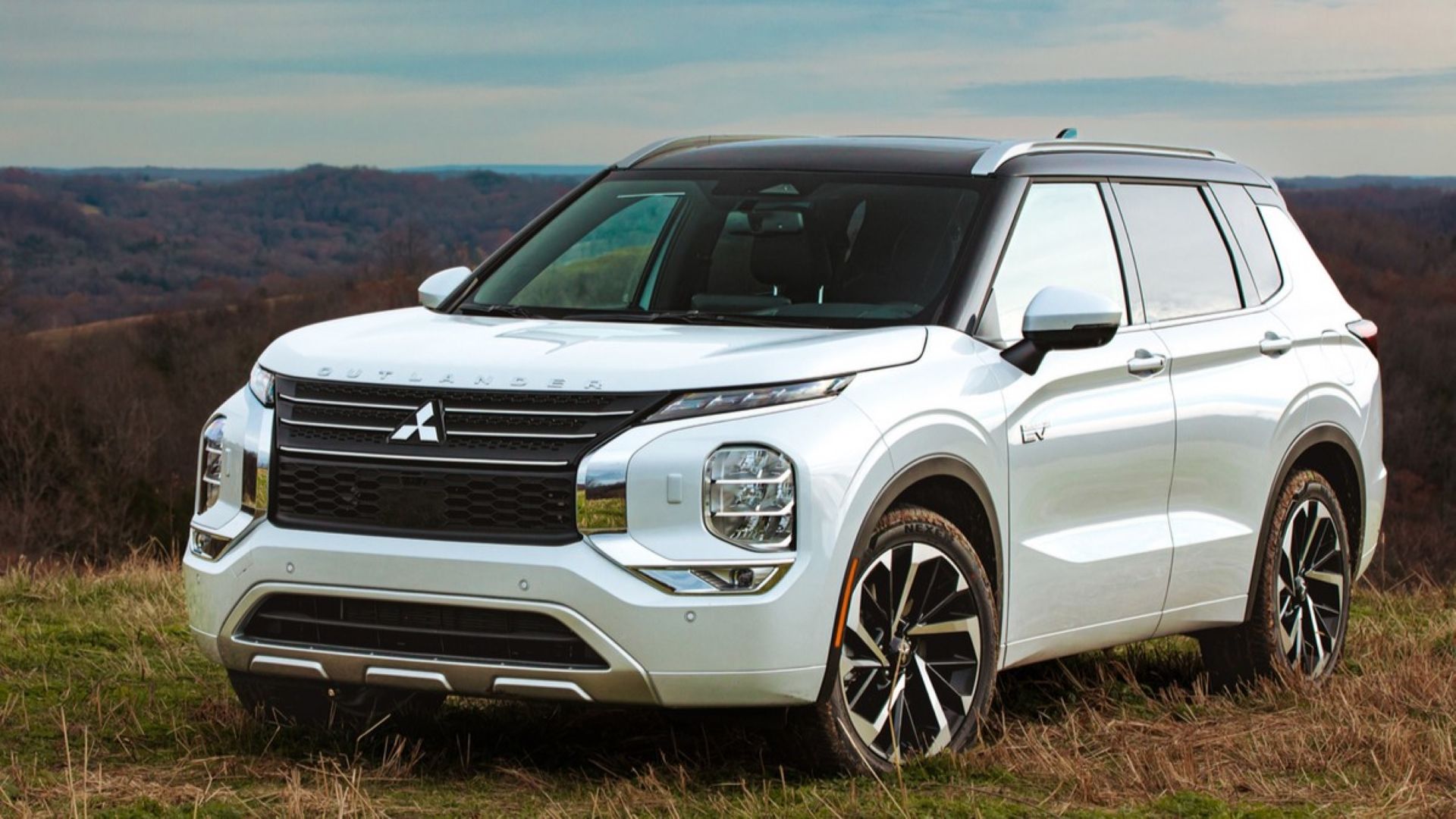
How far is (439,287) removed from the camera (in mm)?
7078

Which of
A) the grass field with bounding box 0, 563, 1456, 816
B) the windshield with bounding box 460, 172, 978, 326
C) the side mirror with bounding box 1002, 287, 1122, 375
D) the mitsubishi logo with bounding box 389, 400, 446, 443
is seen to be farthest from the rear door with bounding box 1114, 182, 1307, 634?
the mitsubishi logo with bounding box 389, 400, 446, 443

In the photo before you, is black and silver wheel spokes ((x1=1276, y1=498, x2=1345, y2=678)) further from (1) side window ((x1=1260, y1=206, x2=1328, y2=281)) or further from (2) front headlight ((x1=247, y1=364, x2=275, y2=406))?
(2) front headlight ((x1=247, y1=364, x2=275, y2=406))

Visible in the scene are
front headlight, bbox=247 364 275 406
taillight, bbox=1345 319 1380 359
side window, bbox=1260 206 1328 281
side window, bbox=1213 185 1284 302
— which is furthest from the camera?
taillight, bbox=1345 319 1380 359

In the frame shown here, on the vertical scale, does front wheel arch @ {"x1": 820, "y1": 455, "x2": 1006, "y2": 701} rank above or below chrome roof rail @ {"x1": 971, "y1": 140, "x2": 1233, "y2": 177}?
below

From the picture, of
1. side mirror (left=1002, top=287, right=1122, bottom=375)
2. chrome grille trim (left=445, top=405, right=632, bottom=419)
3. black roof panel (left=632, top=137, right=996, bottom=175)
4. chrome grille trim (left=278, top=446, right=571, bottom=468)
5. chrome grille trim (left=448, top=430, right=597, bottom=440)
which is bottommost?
chrome grille trim (left=278, top=446, right=571, bottom=468)

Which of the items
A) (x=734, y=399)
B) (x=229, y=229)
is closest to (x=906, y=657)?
(x=734, y=399)

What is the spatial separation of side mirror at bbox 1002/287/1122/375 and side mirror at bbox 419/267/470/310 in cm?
207

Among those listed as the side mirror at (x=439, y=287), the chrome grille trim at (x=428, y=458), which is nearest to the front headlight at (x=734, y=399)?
the chrome grille trim at (x=428, y=458)

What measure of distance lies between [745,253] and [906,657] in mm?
1634

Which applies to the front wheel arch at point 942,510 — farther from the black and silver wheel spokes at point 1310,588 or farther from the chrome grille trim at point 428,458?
the black and silver wheel spokes at point 1310,588

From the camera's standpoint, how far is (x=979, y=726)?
6043 millimetres

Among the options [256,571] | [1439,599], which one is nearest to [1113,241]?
[256,571]

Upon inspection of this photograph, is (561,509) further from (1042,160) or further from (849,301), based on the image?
(1042,160)

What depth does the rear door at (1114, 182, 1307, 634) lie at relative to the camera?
7.00m
